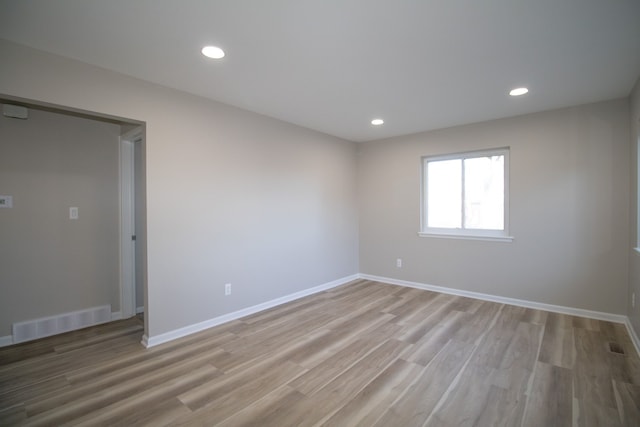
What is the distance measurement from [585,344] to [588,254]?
1180 millimetres

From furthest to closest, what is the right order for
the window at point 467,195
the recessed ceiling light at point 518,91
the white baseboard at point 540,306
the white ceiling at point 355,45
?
the window at point 467,195, the white baseboard at point 540,306, the recessed ceiling light at point 518,91, the white ceiling at point 355,45

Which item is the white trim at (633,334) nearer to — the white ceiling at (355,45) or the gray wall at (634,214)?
the gray wall at (634,214)

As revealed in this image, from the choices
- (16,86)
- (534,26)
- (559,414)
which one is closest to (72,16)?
(16,86)

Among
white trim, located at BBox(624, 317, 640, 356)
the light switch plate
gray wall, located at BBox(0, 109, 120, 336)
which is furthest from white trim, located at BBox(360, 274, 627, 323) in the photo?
the light switch plate

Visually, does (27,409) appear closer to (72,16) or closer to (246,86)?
(72,16)

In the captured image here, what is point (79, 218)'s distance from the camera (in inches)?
131

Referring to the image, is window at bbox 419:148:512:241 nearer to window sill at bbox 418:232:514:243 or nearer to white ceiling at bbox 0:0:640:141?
window sill at bbox 418:232:514:243

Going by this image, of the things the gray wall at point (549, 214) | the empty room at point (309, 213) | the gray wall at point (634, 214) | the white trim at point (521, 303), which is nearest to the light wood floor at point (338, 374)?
the empty room at point (309, 213)

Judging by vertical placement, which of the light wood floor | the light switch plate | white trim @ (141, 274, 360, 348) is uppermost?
the light switch plate

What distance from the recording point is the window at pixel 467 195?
4164mm

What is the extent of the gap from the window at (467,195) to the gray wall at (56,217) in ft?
14.3

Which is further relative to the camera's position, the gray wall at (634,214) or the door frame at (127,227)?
the door frame at (127,227)

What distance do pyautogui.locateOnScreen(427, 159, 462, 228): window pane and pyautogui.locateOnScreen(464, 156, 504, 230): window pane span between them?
111 millimetres

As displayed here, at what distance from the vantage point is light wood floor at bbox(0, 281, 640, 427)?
1.90m
